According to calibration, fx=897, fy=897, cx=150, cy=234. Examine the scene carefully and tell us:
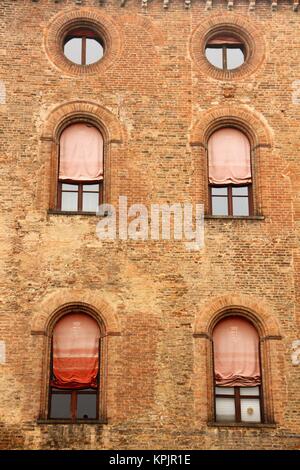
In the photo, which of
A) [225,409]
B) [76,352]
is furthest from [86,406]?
[225,409]

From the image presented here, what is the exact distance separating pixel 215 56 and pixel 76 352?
8.30 meters

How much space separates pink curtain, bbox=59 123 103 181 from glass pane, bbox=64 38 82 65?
5.90 feet

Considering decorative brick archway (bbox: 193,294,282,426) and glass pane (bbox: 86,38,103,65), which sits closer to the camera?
decorative brick archway (bbox: 193,294,282,426)

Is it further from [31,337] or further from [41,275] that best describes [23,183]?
[31,337]

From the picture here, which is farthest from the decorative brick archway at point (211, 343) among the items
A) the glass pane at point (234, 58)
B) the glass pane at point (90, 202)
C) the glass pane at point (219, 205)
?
the glass pane at point (234, 58)

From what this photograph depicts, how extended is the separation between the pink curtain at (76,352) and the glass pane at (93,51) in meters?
6.53

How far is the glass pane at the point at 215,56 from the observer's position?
22531 mm

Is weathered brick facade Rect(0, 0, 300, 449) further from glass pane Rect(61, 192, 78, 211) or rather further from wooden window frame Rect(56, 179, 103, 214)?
glass pane Rect(61, 192, 78, 211)

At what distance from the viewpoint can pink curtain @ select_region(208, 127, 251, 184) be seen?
70.3 feet

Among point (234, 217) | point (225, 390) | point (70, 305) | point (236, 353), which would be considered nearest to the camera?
point (225, 390)

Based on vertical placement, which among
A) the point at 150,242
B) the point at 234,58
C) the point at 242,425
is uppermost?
the point at 234,58

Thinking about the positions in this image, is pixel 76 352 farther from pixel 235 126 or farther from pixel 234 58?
pixel 234 58

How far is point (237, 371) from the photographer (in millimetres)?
19844

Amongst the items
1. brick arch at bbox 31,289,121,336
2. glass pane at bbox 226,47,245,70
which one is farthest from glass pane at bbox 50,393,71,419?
glass pane at bbox 226,47,245,70
